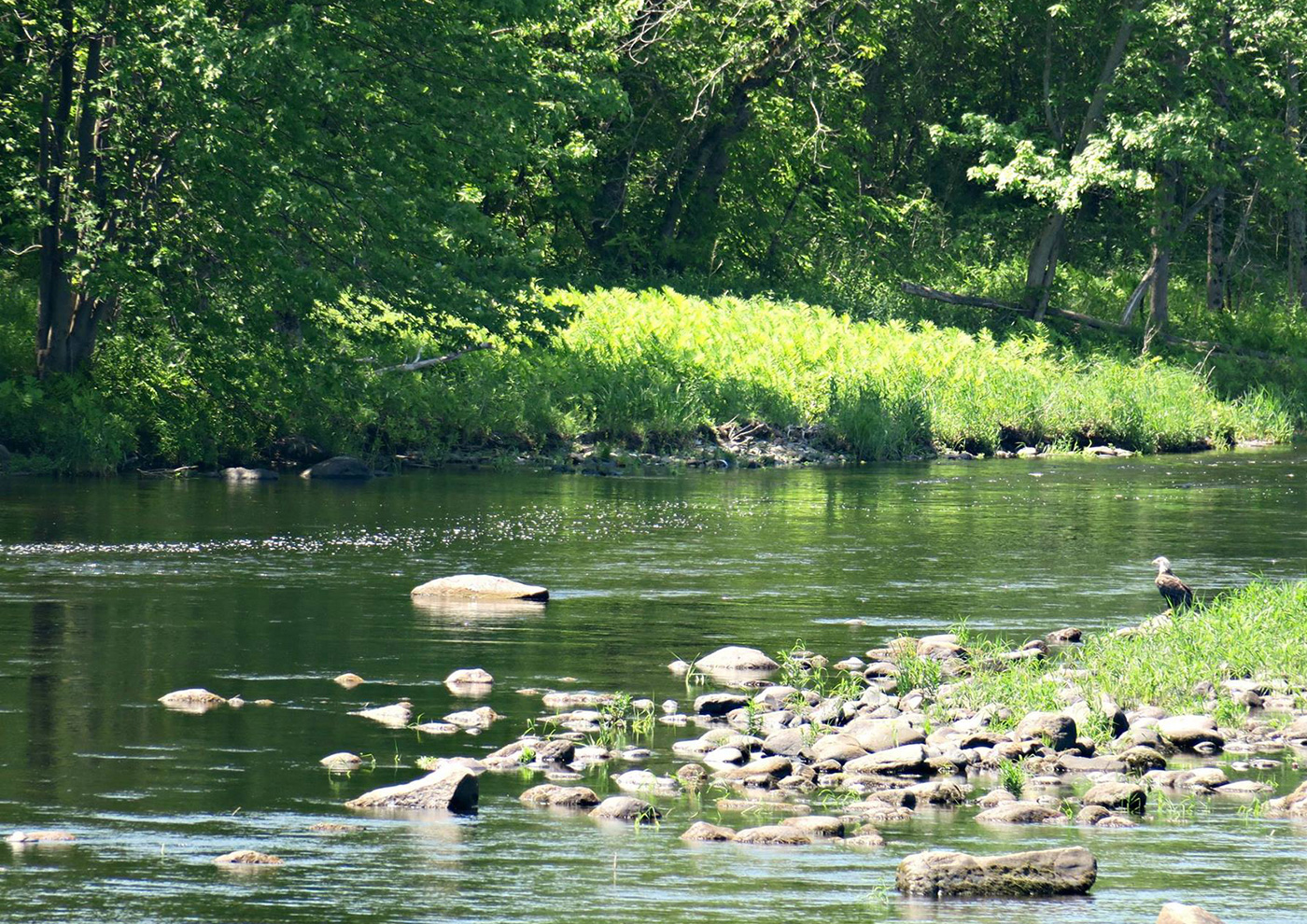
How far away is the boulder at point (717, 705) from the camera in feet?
30.9

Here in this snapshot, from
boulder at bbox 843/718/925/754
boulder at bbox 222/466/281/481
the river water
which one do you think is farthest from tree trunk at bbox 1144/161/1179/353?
boulder at bbox 843/718/925/754

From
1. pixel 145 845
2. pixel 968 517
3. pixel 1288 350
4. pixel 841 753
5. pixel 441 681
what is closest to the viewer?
pixel 145 845

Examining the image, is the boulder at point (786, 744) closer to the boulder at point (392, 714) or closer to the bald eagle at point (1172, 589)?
the boulder at point (392, 714)

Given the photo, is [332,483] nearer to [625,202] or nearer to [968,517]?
[968,517]


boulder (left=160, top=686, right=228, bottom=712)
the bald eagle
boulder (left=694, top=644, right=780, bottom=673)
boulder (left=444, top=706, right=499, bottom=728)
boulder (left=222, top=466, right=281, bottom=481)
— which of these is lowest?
boulder (left=444, top=706, right=499, bottom=728)

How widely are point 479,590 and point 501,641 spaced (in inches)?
79.5

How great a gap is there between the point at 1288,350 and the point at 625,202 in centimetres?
1413

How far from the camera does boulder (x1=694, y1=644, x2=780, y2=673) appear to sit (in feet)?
35.1

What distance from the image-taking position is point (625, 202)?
40.1 metres

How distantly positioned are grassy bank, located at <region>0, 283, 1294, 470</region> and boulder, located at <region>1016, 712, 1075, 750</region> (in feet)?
52.6

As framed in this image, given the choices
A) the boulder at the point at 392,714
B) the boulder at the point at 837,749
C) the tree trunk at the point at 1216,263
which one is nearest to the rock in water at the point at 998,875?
the boulder at the point at 837,749

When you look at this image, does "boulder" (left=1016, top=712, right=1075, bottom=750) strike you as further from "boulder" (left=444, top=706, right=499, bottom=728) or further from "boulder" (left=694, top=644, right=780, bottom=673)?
"boulder" (left=444, top=706, right=499, bottom=728)

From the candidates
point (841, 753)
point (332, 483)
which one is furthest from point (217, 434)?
point (841, 753)

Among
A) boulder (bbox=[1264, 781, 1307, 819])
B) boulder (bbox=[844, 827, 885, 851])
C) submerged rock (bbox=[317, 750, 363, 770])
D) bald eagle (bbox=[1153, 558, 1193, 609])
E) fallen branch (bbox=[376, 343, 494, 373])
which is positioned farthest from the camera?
fallen branch (bbox=[376, 343, 494, 373])
